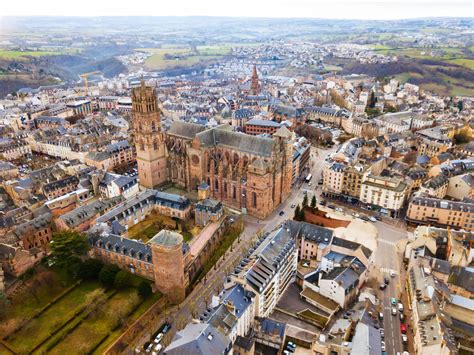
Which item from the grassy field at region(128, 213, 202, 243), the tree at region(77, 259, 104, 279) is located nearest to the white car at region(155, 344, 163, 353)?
the tree at region(77, 259, 104, 279)

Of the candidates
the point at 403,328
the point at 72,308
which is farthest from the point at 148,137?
the point at 403,328

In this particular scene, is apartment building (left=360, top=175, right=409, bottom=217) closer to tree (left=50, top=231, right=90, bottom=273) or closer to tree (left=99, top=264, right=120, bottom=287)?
tree (left=99, top=264, right=120, bottom=287)

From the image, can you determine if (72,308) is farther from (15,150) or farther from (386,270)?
(15,150)

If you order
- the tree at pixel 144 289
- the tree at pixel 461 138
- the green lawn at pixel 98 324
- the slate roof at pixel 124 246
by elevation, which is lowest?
the green lawn at pixel 98 324

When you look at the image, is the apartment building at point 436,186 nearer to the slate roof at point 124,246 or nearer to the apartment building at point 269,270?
the apartment building at point 269,270

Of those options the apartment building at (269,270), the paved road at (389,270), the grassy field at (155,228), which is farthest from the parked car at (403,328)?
the grassy field at (155,228)
